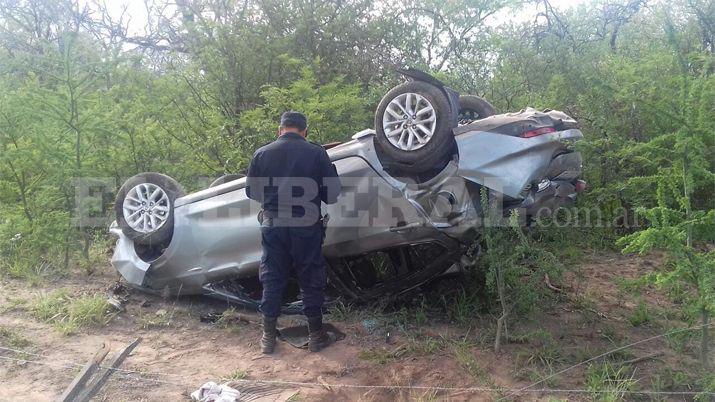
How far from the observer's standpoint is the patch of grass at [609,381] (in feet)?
10.4

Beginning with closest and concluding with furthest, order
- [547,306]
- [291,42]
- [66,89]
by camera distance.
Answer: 1. [547,306]
2. [66,89]
3. [291,42]

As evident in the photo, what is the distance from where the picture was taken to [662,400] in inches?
123

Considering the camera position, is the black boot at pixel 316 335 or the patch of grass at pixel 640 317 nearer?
the black boot at pixel 316 335

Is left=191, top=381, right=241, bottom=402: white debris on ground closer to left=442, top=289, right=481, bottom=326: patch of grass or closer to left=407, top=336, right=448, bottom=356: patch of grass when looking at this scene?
left=407, top=336, right=448, bottom=356: patch of grass

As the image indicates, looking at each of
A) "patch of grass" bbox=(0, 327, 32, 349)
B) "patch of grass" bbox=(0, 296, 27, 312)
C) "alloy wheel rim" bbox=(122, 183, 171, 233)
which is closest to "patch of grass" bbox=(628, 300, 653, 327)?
"alloy wheel rim" bbox=(122, 183, 171, 233)

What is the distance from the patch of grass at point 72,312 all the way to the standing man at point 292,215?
1604 millimetres

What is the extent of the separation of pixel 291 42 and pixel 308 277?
5279 millimetres

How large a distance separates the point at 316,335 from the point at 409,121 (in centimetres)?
168

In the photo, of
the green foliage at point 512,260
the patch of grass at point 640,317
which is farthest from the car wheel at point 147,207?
the patch of grass at point 640,317

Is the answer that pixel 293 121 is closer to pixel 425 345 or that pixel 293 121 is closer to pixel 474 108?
pixel 474 108

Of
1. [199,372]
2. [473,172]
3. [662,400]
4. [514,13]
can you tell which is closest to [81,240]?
[199,372]

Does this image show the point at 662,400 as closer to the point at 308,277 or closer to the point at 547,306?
the point at 547,306

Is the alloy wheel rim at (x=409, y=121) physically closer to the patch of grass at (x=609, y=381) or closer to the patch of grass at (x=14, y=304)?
the patch of grass at (x=609, y=381)

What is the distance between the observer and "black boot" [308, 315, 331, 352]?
3984mm
